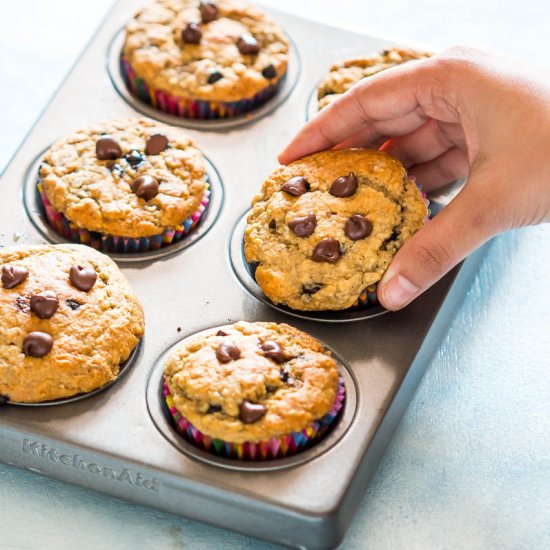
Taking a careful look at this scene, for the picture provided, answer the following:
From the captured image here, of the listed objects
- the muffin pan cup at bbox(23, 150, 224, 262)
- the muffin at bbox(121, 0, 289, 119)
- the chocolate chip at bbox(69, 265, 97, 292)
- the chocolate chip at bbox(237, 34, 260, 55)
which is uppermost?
the chocolate chip at bbox(237, 34, 260, 55)

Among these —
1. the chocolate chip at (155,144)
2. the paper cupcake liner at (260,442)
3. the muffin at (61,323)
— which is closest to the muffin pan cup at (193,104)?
the chocolate chip at (155,144)

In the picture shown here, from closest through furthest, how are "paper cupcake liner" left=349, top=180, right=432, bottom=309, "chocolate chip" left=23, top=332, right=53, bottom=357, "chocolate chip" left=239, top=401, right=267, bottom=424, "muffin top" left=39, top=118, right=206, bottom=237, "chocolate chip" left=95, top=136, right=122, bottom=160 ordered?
→ 1. "chocolate chip" left=239, top=401, right=267, bottom=424
2. "chocolate chip" left=23, top=332, right=53, bottom=357
3. "paper cupcake liner" left=349, top=180, right=432, bottom=309
4. "muffin top" left=39, top=118, right=206, bottom=237
5. "chocolate chip" left=95, top=136, right=122, bottom=160

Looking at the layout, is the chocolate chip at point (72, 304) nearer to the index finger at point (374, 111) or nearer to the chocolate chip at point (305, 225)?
the chocolate chip at point (305, 225)

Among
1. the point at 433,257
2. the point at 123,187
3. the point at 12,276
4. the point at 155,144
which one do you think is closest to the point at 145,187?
the point at 123,187

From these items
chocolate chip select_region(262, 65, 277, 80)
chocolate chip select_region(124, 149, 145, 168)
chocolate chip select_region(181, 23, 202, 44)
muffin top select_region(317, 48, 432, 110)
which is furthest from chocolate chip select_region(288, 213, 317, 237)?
chocolate chip select_region(181, 23, 202, 44)

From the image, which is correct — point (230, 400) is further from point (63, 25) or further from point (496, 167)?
point (63, 25)

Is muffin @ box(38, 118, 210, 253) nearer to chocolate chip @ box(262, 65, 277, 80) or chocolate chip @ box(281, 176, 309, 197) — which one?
chocolate chip @ box(281, 176, 309, 197)

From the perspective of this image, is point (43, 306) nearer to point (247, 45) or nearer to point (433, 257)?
point (433, 257)
